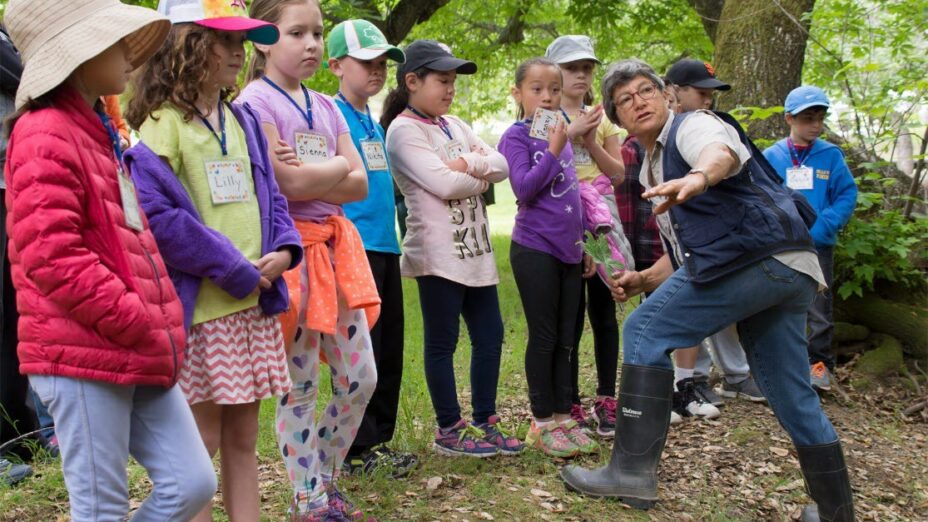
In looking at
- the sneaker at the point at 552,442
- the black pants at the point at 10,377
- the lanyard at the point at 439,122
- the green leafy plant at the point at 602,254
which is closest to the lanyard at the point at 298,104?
Answer: the lanyard at the point at 439,122

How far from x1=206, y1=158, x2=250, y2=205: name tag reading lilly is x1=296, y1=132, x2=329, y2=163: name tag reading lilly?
0.48 metres

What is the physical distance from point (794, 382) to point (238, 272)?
2.31 meters

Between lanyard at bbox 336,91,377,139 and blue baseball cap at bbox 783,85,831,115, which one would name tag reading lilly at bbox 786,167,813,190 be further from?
lanyard at bbox 336,91,377,139

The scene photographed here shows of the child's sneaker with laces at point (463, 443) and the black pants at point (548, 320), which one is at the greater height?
the black pants at point (548, 320)

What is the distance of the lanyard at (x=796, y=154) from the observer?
6.16 meters

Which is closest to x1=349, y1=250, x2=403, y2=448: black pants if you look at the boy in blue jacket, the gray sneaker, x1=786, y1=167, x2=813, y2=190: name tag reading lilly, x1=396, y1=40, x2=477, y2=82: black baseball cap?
x1=396, y1=40, x2=477, y2=82: black baseball cap

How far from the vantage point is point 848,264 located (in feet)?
20.8

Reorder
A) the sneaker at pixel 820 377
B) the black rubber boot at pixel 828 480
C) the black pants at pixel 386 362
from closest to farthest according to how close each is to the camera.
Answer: the black rubber boot at pixel 828 480 < the black pants at pixel 386 362 < the sneaker at pixel 820 377

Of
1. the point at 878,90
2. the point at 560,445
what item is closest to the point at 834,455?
the point at 560,445

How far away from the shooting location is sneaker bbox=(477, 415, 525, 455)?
4.36 m

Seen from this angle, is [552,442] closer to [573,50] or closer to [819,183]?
[573,50]

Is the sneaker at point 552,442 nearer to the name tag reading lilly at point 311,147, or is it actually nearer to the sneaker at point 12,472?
the name tag reading lilly at point 311,147

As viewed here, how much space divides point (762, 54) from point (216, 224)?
5496mm

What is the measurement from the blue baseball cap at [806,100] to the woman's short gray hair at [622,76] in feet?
8.10
